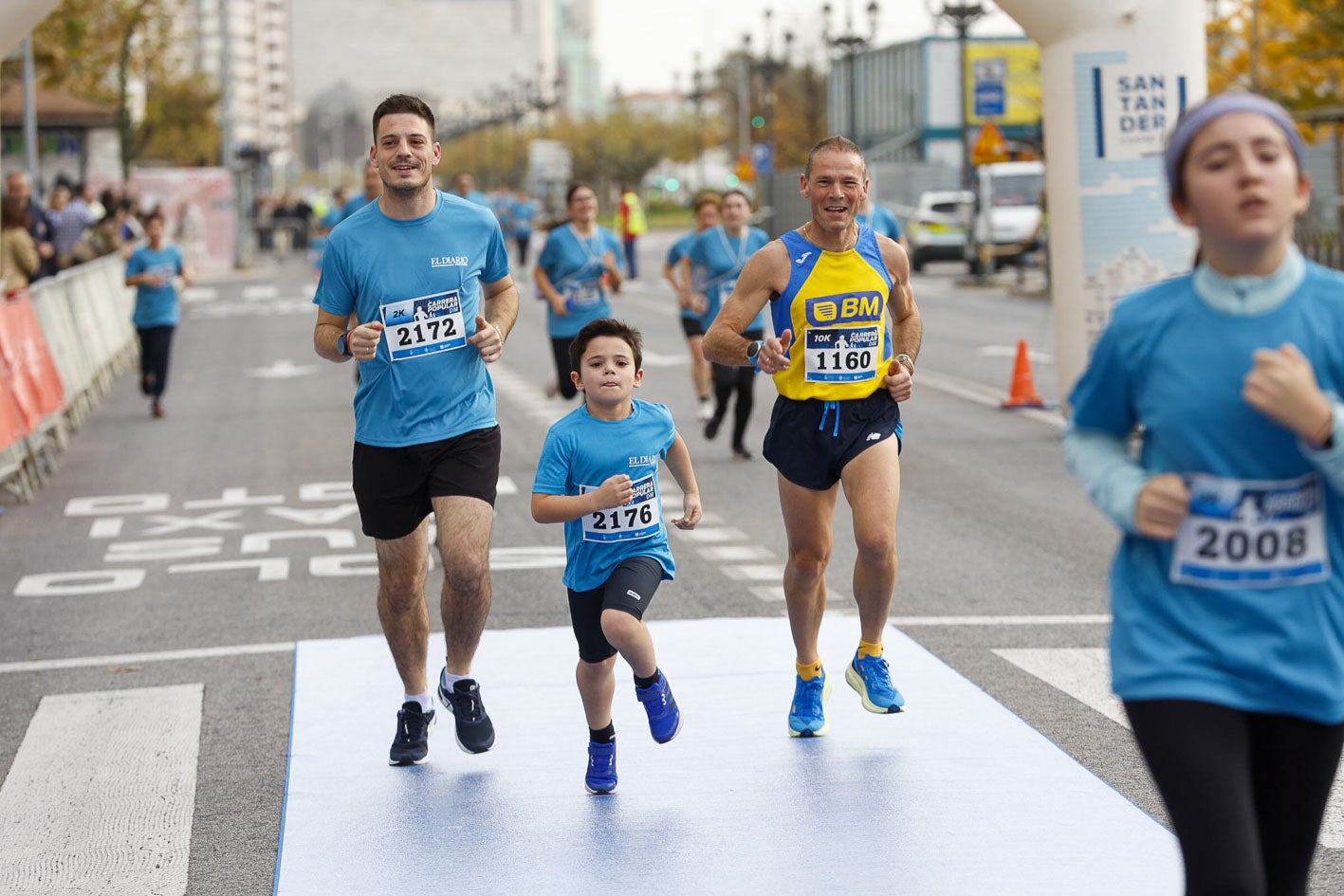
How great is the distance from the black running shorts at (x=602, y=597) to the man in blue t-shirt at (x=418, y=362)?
626 mm

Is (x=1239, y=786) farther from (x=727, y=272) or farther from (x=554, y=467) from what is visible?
(x=727, y=272)

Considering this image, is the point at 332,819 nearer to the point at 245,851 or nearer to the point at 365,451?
the point at 245,851

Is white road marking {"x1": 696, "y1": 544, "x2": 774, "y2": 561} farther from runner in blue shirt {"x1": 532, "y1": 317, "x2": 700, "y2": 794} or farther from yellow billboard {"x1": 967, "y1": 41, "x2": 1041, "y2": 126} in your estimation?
yellow billboard {"x1": 967, "y1": 41, "x2": 1041, "y2": 126}

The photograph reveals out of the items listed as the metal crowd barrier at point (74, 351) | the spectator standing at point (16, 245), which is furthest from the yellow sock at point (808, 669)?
the spectator standing at point (16, 245)

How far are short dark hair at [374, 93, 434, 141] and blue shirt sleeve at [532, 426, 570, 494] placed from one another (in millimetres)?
1127

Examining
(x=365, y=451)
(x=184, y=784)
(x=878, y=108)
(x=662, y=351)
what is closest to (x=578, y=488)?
(x=365, y=451)

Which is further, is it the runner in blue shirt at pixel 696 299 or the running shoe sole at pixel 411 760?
the runner in blue shirt at pixel 696 299

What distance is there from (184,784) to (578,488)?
1.80 metres

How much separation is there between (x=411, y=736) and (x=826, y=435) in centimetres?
168

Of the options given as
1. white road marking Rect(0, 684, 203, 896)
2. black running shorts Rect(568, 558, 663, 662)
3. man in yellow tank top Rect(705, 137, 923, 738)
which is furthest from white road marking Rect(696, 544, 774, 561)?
black running shorts Rect(568, 558, 663, 662)

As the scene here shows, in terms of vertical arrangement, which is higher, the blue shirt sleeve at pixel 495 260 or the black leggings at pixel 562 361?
the blue shirt sleeve at pixel 495 260

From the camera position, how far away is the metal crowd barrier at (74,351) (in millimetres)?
14148

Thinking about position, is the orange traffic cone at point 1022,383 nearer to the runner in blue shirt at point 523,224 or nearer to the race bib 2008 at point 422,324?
the race bib 2008 at point 422,324

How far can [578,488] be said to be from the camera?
569cm
